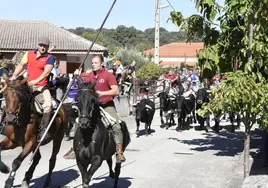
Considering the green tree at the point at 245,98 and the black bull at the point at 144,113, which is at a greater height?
the green tree at the point at 245,98

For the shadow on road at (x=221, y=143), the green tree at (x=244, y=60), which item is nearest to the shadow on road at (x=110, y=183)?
the green tree at (x=244, y=60)

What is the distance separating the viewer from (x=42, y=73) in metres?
8.24

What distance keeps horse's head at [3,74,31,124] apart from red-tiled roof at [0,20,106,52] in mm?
26686

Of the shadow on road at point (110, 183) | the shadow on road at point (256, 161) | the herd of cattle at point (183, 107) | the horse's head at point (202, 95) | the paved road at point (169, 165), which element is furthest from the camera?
the horse's head at point (202, 95)

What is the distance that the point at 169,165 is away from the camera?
36.6ft

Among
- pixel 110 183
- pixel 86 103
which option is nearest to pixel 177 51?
pixel 110 183

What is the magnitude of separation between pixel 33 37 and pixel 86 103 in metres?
32.2

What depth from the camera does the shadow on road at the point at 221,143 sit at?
13420 millimetres

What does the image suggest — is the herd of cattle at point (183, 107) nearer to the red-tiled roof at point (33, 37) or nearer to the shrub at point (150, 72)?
the shrub at point (150, 72)

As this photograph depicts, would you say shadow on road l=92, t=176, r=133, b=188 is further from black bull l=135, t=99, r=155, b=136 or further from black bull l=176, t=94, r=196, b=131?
black bull l=176, t=94, r=196, b=131

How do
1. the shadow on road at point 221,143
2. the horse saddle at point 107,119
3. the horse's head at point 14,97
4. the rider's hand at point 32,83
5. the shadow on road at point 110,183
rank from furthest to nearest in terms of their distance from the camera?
1. the shadow on road at point 221,143
2. the shadow on road at point 110,183
3. the rider's hand at point 32,83
4. the horse saddle at point 107,119
5. the horse's head at point 14,97

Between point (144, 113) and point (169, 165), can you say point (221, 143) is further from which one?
point (169, 165)

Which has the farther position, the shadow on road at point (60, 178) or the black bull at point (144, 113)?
→ the black bull at point (144, 113)

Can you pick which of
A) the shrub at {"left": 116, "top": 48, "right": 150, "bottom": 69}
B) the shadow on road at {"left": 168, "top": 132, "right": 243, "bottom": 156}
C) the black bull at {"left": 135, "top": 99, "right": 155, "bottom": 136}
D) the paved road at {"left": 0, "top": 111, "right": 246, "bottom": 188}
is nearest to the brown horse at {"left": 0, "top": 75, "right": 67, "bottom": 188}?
the paved road at {"left": 0, "top": 111, "right": 246, "bottom": 188}
